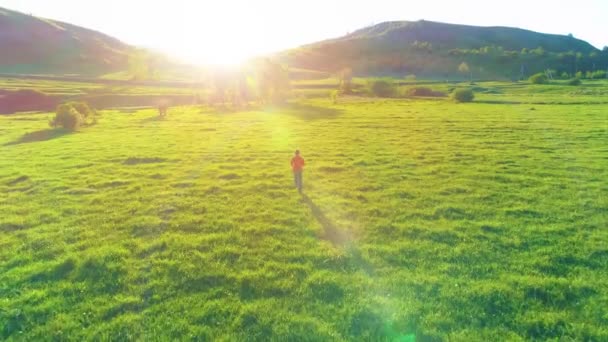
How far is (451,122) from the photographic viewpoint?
135 feet

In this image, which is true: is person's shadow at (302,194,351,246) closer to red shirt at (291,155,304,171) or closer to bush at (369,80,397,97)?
red shirt at (291,155,304,171)

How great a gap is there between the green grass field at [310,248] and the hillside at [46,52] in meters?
173

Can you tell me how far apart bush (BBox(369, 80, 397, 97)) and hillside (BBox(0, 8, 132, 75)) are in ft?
437

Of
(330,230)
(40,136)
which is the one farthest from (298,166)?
(40,136)

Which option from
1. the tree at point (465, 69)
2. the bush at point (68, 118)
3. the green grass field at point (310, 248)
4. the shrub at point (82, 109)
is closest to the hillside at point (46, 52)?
the shrub at point (82, 109)

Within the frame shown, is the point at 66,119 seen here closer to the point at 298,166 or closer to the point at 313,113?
the point at 313,113

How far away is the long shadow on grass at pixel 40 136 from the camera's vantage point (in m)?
34.0

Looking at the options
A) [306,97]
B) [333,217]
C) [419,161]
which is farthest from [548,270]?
[306,97]

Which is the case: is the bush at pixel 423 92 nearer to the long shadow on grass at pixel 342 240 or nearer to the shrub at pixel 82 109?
the shrub at pixel 82 109

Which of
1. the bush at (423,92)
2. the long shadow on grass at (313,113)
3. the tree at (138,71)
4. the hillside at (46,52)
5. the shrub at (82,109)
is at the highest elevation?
the hillside at (46,52)

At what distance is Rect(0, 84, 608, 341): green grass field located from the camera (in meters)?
8.02

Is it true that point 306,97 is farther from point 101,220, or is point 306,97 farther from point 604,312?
point 604,312

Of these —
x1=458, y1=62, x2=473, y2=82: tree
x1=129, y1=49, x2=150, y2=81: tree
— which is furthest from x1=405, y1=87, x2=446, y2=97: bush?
x1=129, y1=49, x2=150, y2=81: tree

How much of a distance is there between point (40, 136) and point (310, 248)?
38.4 m
